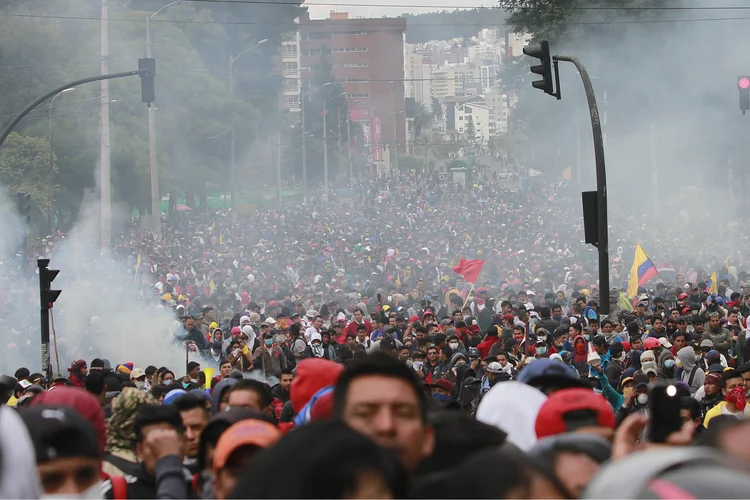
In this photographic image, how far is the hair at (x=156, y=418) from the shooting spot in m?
4.76

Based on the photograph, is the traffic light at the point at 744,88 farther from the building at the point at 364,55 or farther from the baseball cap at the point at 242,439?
the building at the point at 364,55

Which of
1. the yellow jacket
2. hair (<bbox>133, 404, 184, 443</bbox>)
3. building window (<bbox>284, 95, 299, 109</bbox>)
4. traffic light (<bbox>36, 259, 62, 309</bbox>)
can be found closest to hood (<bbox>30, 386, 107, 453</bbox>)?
hair (<bbox>133, 404, 184, 443</bbox>)

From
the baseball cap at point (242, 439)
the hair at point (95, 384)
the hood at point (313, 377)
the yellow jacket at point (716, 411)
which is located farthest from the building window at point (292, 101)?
the baseball cap at point (242, 439)

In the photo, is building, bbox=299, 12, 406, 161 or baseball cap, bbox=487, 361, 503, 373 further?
building, bbox=299, 12, 406, 161

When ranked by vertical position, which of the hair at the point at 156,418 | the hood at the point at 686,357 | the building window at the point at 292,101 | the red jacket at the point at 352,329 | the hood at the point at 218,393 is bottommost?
the red jacket at the point at 352,329

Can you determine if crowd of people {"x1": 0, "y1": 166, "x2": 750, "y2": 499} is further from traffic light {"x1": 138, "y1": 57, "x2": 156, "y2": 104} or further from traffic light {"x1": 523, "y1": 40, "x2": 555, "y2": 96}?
traffic light {"x1": 138, "y1": 57, "x2": 156, "y2": 104}

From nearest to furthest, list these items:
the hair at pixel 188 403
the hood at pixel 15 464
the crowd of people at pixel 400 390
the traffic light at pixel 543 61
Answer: the crowd of people at pixel 400 390 < the hood at pixel 15 464 < the hair at pixel 188 403 < the traffic light at pixel 543 61

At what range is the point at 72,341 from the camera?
1938cm

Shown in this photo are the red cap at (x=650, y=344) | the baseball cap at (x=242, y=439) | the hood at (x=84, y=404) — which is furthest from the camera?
the red cap at (x=650, y=344)

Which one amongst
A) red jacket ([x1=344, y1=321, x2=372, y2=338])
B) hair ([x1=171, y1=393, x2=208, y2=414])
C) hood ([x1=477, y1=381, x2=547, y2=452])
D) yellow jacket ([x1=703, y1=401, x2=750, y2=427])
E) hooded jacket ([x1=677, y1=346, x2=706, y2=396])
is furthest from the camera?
red jacket ([x1=344, y1=321, x2=372, y2=338])

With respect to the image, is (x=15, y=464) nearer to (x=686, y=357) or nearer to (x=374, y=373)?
(x=374, y=373)

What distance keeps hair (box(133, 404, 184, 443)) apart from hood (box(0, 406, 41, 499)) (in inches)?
64.2

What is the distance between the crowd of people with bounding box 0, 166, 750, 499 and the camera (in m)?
2.43

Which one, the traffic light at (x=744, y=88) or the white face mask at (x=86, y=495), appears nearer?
the white face mask at (x=86, y=495)
